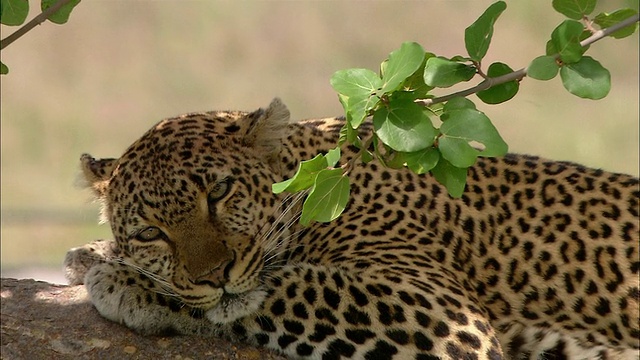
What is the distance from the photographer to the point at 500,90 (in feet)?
14.4

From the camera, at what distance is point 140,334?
19.1 feet

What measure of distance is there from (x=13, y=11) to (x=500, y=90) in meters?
2.06

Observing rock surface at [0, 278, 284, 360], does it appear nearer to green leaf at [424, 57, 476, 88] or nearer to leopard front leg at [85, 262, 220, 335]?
leopard front leg at [85, 262, 220, 335]

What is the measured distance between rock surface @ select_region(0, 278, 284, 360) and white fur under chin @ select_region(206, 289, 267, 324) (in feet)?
0.67

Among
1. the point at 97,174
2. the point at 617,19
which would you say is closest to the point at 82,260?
the point at 97,174

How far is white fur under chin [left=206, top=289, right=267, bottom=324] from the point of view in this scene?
5.62 metres

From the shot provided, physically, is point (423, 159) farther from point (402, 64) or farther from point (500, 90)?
point (500, 90)

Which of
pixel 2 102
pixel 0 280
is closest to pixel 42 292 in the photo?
pixel 0 280

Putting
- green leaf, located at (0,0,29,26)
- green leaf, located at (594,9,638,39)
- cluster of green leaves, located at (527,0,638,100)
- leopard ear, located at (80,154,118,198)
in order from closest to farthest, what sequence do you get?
cluster of green leaves, located at (527,0,638,100)
green leaf, located at (594,9,638,39)
green leaf, located at (0,0,29,26)
leopard ear, located at (80,154,118,198)

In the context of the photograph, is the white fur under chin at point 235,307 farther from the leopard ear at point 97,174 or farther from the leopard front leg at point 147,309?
the leopard ear at point 97,174

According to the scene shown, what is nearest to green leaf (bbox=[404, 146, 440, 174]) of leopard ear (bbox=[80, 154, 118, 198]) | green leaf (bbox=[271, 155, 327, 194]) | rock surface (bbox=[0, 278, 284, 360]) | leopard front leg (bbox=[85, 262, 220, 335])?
green leaf (bbox=[271, 155, 327, 194])

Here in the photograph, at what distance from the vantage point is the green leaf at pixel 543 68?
4.11 meters

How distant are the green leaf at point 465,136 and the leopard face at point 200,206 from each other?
5.92ft

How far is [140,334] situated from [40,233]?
10014mm
